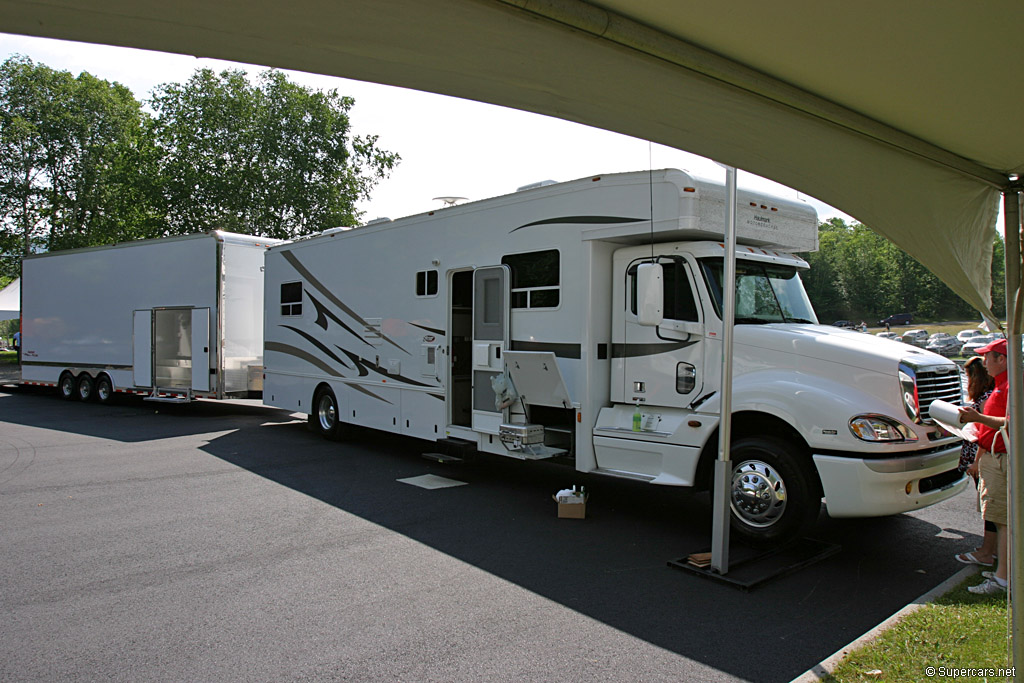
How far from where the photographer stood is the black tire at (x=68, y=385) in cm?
1822

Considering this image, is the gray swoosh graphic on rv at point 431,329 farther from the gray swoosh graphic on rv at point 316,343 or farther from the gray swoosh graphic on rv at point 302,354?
the gray swoosh graphic on rv at point 302,354

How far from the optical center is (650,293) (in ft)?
20.7

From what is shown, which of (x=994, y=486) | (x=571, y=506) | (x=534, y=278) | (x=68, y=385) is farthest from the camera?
(x=68, y=385)

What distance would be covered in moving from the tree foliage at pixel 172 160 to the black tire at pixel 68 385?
1294cm

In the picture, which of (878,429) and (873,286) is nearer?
(878,429)

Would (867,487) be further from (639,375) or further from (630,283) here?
(630,283)

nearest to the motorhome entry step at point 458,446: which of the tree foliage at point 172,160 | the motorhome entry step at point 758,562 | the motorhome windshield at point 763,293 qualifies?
the motorhome entry step at point 758,562

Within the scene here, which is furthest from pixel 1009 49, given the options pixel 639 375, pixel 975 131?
pixel 639 375

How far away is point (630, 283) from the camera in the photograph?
6930 millimetres

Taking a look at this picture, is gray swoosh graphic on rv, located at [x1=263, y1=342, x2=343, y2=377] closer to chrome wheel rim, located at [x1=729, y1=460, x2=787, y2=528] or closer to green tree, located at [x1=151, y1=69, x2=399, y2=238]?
chrome wheel rim, located at [x1=729, y1=460, x2=787, y2=528]

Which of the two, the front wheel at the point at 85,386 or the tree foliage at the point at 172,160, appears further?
the tree foliage at the point at 172,160

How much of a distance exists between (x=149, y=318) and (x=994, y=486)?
15.7 meters

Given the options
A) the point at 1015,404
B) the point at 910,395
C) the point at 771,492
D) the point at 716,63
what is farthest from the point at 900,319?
the point at 716,63

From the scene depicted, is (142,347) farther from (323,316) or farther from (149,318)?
(323,316)
